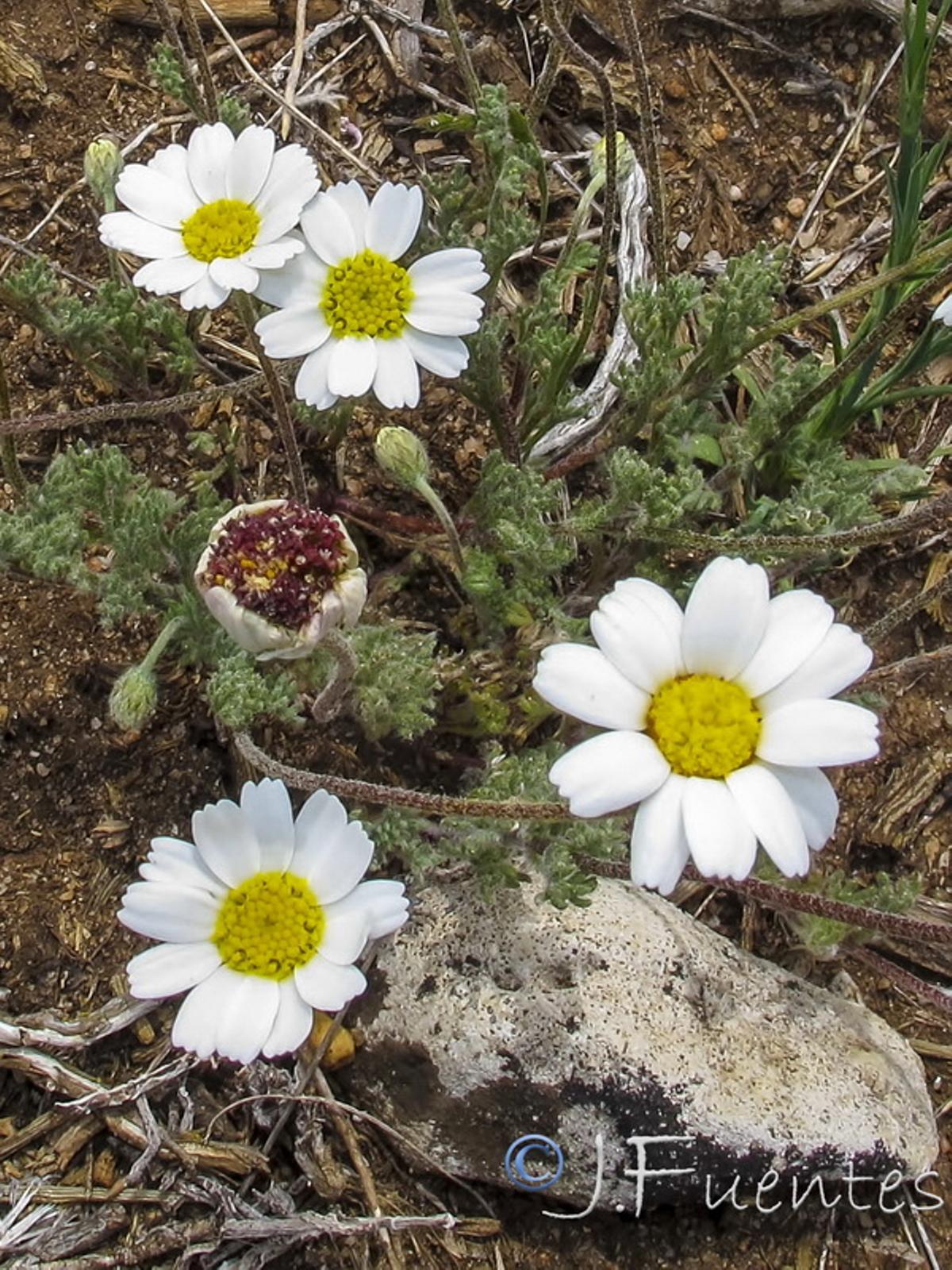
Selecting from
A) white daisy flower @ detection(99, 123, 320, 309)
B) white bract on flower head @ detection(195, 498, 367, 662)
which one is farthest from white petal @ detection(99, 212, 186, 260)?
white bract on flower head @ detection(195, 498, 367, 662)

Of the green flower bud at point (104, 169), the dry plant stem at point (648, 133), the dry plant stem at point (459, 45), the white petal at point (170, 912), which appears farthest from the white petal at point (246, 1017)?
the dry plant stem at point (459, 45)

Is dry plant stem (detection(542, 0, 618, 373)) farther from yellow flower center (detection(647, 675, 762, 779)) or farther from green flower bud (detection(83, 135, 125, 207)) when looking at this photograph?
yellow flower center (detection(647, 675, 762, 779))

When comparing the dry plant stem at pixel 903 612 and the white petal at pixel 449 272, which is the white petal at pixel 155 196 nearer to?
the white petal at pixel 449 272

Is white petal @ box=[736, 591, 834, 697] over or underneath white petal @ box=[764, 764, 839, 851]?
over

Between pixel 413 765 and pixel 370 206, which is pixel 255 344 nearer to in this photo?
pixel 370 206

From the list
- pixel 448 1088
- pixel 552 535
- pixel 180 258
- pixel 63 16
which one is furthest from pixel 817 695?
pixel 63 16
